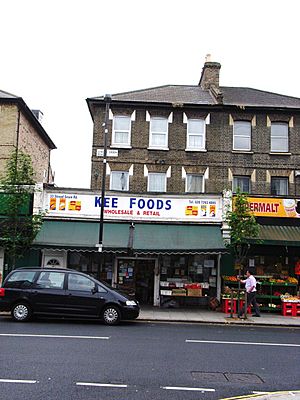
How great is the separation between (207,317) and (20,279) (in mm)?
6440

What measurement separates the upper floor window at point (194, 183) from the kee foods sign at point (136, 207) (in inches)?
106

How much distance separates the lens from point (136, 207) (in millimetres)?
19109

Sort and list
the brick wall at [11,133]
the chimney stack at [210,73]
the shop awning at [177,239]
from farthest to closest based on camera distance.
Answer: the chimney stack at [210,73] < the brick wall at [11,133] < the shop awning at [177,239]

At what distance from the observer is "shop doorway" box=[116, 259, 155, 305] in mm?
18781

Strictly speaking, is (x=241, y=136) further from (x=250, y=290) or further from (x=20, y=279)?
(x=20, y=279)

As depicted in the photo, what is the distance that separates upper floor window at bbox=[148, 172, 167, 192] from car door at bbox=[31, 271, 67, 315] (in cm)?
898

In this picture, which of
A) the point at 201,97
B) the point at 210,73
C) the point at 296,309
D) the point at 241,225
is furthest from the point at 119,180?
the point at 296,309

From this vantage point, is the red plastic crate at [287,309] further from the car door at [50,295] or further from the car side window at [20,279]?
the car side window at [20,279]

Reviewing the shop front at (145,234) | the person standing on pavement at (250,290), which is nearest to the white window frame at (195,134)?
the shop front at (145,234)

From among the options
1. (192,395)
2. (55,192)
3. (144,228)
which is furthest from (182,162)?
(192,395)

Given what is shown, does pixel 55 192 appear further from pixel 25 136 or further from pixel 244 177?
pixel 244 177

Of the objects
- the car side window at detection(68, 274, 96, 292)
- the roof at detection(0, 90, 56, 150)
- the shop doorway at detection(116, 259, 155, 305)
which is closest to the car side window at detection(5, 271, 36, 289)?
the car side window at detection(68, 274, 96, 292)

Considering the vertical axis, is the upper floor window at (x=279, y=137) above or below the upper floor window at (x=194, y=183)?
above

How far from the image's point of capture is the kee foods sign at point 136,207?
747 inches
